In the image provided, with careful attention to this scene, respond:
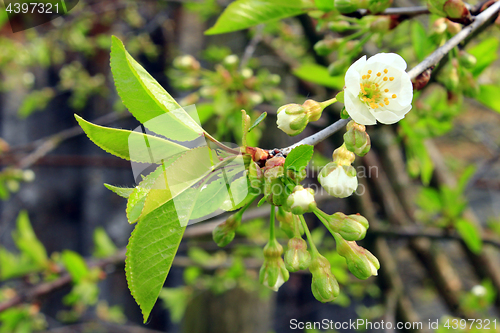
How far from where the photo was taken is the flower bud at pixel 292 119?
44 cm

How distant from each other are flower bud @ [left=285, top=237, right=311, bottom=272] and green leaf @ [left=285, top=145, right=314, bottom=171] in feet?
0.45

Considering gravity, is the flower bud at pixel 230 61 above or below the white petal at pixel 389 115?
below

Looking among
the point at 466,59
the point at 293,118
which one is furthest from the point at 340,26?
the point at 293,118

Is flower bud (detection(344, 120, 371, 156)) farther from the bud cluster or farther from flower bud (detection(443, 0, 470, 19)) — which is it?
flower bud (detection(443, 0, 470, 19))

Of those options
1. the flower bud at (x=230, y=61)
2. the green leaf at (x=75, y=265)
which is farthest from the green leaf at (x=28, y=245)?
the flower bud at (x=230, y=61)

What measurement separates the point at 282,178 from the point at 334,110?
0.89m

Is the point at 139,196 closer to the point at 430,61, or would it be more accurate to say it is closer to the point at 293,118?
the point at 293,118

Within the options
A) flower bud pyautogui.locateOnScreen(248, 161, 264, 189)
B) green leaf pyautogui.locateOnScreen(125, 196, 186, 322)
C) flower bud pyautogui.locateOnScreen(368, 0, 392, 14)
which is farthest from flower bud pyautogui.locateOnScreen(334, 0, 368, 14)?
green leaf pyautogui.locateOnScreen(125, 196, 186, 322)

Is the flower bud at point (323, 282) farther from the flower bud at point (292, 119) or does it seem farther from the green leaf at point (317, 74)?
the green leaf at point (317, 74)

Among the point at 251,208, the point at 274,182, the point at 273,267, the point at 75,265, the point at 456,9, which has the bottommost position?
the point at 251,208

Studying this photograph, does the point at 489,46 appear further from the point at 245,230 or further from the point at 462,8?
the point at 245,230

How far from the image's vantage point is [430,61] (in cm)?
46

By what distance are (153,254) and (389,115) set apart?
15.2 inches

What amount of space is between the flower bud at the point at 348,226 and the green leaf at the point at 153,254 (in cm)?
23
